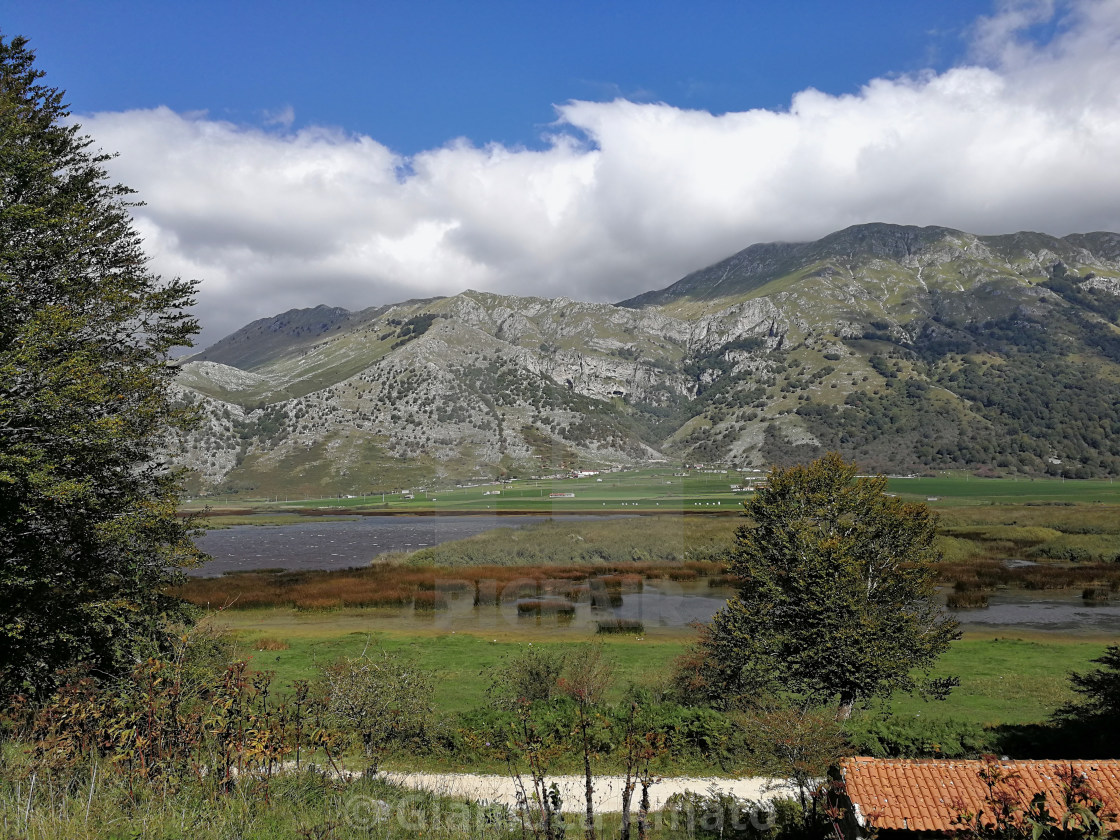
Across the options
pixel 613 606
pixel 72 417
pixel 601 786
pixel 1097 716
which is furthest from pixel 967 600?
pixel 72 417

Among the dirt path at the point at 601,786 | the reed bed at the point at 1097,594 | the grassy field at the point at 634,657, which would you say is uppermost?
the dirt path at the point at 601,786

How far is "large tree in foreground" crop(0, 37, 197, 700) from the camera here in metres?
14.2

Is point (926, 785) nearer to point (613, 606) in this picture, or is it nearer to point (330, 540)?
point (613, 606)

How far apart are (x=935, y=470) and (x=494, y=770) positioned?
189541 millimetres

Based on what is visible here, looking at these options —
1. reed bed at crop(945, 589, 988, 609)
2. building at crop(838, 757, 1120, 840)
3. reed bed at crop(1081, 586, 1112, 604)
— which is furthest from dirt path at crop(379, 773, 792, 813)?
reed bed at crop(1081, 586, 1112, 604)

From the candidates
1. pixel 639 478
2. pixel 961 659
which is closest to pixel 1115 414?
pixel 639 478

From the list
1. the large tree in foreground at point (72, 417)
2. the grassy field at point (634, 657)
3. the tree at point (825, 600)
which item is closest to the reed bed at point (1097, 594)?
the grassy field at point (634, 657)

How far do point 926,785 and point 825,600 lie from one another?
9353 millimetres

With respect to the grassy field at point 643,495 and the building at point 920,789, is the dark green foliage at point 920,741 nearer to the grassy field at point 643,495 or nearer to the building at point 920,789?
the building at point 920,789

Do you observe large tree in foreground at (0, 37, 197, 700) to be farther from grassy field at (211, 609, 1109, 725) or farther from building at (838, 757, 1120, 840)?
building at (838, 757, 1120, 840)

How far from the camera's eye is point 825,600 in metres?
20.0

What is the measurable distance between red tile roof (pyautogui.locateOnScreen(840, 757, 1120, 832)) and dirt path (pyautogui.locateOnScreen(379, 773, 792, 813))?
4727 millimetres

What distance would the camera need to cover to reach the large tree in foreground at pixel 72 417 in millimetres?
14227

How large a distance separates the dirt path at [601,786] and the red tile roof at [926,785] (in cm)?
473
